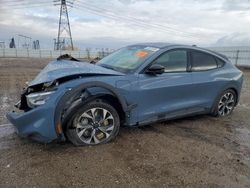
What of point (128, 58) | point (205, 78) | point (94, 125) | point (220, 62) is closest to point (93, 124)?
point (94, 125)

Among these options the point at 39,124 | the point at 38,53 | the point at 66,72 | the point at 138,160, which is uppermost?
the point at 66,72

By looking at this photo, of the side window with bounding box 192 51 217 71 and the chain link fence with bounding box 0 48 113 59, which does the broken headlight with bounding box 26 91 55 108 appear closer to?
the side window with bounding box 192 51 217 71

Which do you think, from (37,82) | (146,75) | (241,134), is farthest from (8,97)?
(241,134)

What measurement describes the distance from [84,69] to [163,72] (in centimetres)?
135

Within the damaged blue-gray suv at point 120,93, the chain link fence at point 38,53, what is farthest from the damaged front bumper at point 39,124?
the chain link fence at point 38,53

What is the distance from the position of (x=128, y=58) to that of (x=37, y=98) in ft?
6.14

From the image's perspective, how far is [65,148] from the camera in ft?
13.0

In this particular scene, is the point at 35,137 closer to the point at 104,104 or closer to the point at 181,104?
the point at 104,104

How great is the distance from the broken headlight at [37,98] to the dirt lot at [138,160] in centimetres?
66

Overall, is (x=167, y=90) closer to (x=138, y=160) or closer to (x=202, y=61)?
(x=202, y=61)

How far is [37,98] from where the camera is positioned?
12.3 ft

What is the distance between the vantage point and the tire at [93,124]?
12.7ft

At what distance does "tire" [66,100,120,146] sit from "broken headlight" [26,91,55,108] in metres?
0.40

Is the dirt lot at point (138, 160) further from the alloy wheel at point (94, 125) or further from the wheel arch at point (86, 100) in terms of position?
the wheel arch at point (86, 100)
